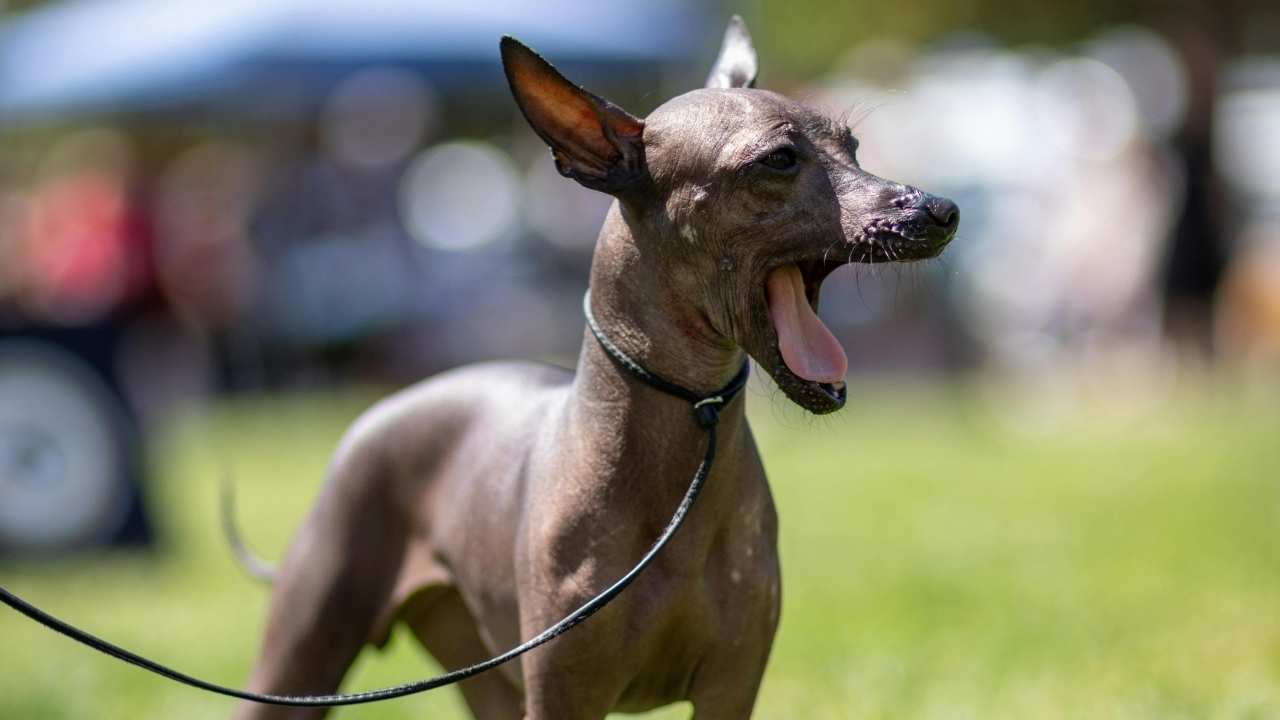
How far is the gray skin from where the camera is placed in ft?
10.0

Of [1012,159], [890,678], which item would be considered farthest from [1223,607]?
[1012,159]

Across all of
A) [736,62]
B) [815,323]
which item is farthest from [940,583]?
[815,323]

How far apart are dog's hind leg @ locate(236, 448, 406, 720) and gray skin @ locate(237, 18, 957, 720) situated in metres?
0.28

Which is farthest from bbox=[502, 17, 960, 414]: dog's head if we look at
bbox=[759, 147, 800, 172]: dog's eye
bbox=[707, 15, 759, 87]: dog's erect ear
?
bbox=[707, 15, 759, 87]: dog's erect ear

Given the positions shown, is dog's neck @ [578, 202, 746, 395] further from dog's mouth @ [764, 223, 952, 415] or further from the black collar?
dog's mouth @ [764, 223, 952, 415]

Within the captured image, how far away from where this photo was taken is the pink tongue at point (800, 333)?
3031 millimetres

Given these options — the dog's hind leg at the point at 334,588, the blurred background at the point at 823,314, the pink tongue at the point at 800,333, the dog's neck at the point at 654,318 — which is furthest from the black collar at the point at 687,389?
the dog's hind leg at the point at 334,588

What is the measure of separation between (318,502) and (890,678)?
95.8 inches

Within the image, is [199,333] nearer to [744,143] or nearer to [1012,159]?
[1012,159]

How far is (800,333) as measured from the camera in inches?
121

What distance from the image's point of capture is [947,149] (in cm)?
2136

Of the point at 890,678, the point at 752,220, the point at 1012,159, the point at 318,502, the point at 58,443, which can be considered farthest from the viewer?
the point at 1012,159

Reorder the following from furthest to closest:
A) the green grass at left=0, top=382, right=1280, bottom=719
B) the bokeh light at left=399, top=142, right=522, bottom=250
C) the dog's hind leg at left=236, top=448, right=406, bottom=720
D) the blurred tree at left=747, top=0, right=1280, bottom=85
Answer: the bokeh light at left=399, top=142, right=522, bottom=250 < the blurred tree at left=747, top=0, right=1280, bottom=85 < the green grass at left=0, top=382, right=1280, bottom=719 < the dog's hind leg at left=236, top=448, right=406, bottom=720

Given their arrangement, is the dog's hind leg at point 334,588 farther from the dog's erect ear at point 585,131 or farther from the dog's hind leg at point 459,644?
the dog's erect ear at point 585,131
